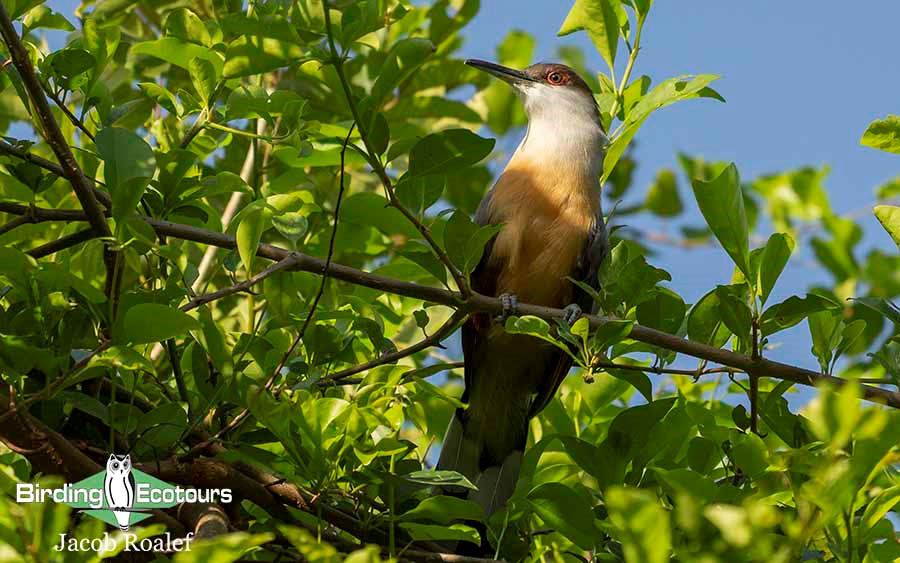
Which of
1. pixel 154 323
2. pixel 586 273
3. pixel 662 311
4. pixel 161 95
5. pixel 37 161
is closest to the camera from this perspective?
pixel 154 323

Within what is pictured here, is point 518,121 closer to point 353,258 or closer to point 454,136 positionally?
point 353,258

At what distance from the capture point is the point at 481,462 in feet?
13.1

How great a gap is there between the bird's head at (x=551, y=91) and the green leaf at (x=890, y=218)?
252cm

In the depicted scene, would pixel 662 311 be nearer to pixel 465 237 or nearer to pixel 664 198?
pixel 465 237

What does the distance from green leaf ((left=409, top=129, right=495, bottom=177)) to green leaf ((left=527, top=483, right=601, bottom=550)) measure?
82cm

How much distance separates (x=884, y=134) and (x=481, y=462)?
1.91 meters

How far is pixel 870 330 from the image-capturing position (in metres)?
3.17

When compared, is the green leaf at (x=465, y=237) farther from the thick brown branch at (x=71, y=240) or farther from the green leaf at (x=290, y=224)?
the thick brown branch at (x=71, y=240)

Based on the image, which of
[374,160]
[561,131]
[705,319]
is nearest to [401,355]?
[374,160]

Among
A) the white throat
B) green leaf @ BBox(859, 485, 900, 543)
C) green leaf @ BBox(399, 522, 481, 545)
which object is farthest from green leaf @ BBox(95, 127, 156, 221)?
the white throat

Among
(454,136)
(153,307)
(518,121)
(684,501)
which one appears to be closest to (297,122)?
(454,136)

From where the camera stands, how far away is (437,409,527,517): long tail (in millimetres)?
3680

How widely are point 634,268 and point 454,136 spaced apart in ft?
2.05

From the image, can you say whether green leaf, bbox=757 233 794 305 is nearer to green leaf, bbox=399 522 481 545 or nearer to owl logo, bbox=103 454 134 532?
green leaf, bbox=399 522 481 545
